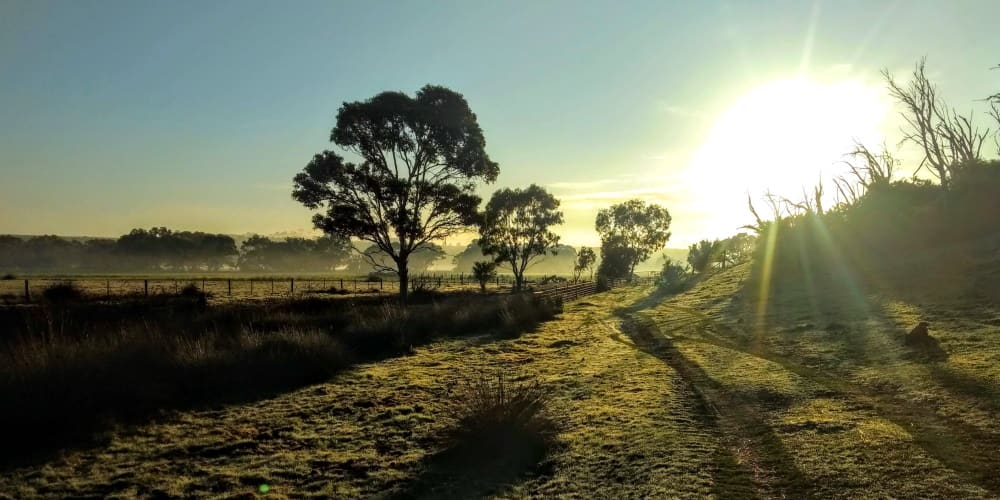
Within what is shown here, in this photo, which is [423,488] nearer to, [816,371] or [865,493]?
[865,493]

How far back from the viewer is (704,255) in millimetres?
55938

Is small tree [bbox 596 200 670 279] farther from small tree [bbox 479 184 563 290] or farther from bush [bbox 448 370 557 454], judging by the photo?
bush [bbox 448 370 557 454]

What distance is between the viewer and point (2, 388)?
7.32 metres

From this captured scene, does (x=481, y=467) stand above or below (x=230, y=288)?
below

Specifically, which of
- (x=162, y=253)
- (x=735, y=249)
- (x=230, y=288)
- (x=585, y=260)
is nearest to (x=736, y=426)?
(x=230, y=288)

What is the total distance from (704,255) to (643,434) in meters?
53.5

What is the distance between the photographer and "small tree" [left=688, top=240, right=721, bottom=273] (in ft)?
178

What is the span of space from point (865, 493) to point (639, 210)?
73.8 metres

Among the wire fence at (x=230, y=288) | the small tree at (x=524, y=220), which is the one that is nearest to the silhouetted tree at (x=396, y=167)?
the wire fence at (x=230, y=288)

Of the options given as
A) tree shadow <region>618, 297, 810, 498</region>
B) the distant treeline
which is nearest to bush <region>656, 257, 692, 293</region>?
tree shadow <region>618, 297, 810, 498</region>

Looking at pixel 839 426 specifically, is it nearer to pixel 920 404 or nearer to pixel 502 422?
pixel 920 404

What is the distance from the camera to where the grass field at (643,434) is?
5.07 m

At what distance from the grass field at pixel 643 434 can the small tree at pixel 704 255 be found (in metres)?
43.1

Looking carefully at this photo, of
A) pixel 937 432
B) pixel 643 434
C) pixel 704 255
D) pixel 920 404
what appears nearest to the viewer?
pixel 937 432
